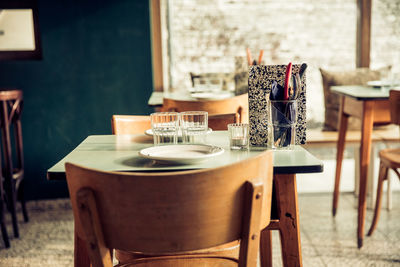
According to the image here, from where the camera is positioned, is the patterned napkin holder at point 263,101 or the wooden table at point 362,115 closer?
the patterned napkin holder at point 263,101

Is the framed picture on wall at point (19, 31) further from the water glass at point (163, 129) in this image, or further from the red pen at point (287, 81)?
the red pen at point (287, 81)

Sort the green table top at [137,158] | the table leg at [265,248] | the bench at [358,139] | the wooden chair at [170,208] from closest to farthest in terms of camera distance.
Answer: the wooden chair at [170,208] → the green table top at [137,158] → the table leg at [265,248] → the bench at [358,139]

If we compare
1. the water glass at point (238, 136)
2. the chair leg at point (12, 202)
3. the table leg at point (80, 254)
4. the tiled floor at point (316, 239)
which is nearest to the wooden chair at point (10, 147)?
the chair leg at point (12, 202)

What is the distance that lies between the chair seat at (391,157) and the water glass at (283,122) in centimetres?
127

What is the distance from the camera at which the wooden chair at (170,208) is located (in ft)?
3.19

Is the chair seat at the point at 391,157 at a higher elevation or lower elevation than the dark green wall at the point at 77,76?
lower

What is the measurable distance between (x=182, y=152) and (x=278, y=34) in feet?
8.21

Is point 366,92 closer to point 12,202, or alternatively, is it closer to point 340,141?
point 340,141

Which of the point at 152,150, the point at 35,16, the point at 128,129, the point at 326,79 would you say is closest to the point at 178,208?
the point at 152,150

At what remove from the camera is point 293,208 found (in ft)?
4.66

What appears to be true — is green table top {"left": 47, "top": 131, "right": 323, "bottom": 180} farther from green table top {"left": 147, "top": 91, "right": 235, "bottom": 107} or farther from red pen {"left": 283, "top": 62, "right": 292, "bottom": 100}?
green table top {"left": 147, "top": 91, "right": 235, "bottom": 107}

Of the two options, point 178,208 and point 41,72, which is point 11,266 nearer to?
point 41,72

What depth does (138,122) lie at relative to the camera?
209 cm

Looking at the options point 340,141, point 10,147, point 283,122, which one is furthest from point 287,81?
point 10,147
